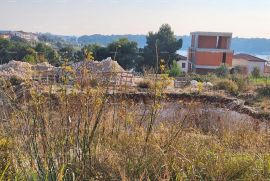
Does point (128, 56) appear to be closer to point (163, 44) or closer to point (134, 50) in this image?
point (134, 50)

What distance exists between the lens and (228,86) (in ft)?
57.3

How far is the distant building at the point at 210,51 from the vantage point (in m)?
32.9

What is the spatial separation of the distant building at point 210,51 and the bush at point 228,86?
14830 millimetres

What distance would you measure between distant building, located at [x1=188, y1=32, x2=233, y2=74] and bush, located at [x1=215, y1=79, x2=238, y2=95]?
14.8 meters

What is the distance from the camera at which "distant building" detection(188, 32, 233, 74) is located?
3288 centimetres

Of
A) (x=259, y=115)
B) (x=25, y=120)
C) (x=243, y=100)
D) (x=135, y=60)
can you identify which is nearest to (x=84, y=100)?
(x=25, y=120)

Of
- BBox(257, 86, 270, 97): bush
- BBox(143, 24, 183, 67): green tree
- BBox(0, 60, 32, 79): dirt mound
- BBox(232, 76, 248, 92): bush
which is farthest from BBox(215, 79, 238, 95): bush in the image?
BBox(143, 24, 183, 67): green tree

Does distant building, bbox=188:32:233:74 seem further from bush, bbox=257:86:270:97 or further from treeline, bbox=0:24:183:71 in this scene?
bush, bbox=257:86:270:97

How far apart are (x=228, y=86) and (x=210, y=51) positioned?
16.0 metres

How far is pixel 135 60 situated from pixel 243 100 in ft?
53.5

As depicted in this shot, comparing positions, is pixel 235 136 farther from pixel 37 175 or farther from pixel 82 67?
pixel 37 175

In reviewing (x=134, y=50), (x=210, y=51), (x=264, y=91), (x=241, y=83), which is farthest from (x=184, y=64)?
(x=264, y=91)

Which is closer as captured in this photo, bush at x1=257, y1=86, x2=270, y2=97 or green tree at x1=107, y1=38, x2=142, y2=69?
bush at x1=257, y1=86, x2=270, y2=97

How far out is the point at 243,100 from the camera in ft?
52.2
